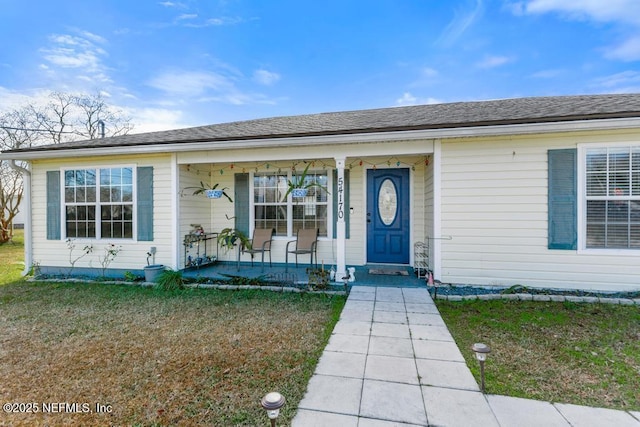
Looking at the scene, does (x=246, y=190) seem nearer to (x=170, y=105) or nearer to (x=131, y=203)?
(x=131, y=203)

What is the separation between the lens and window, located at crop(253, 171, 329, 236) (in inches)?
254

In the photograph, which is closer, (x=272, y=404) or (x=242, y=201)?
(x=272, y=404)

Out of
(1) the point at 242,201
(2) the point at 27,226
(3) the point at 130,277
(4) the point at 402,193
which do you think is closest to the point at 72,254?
(2) the point at 27,226

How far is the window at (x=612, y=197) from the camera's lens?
430 centimetres

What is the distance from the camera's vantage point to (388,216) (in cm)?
630

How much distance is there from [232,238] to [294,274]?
185 cm

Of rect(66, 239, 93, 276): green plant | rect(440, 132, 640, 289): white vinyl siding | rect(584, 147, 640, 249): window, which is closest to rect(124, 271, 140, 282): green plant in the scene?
rect(66, 239, 93, 276): green plant

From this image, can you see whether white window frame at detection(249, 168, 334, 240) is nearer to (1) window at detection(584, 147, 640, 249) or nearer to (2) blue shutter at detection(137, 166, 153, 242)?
(2) blue shutter at detection(137, 166, 153, 242)

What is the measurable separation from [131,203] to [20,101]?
13.4 meters

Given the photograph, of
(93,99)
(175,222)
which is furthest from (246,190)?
(93,99)

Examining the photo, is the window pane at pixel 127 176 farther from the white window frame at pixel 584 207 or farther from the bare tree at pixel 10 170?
the bare tree at pixel 10 170

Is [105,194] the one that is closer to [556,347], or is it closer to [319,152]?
[319,152]

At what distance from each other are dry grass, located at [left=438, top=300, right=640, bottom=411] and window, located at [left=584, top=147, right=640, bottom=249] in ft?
3.54

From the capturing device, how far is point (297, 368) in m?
2.50
